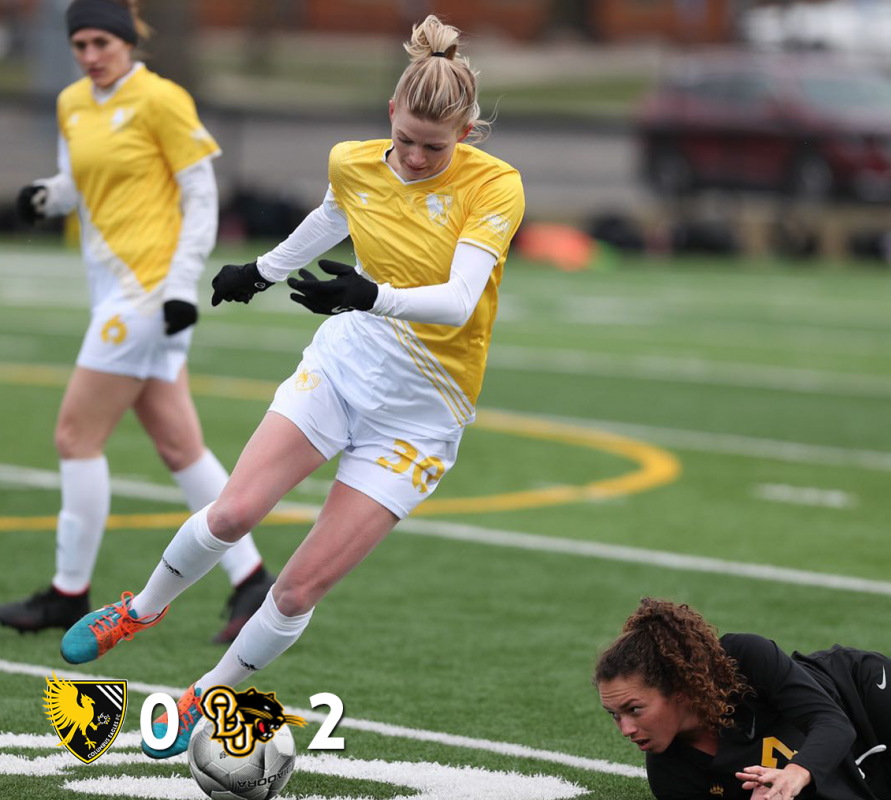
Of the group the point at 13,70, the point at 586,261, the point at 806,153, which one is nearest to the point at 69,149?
the point at 586,261

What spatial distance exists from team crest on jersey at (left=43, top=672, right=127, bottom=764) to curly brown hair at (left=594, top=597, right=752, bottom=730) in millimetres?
1446

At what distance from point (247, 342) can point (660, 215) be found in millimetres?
16231

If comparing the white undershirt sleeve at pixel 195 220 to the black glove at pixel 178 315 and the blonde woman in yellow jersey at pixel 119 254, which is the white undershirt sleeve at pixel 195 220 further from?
the black glove at pixel 178 315

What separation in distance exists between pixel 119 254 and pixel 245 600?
1448 millimetres

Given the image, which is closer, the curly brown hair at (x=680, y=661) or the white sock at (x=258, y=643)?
the curly brown hair at (x=680, y=661)

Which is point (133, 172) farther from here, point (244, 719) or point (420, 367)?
point (244, 719)

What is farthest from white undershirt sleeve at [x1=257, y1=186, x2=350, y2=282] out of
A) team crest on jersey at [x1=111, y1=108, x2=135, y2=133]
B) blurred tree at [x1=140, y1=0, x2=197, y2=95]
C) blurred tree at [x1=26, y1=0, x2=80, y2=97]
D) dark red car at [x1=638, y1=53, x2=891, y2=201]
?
blurred tree at [x1=140, y1=0, x2=197, y2=95]

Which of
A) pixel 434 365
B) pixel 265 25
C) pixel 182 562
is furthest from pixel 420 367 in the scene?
pixel 265 25

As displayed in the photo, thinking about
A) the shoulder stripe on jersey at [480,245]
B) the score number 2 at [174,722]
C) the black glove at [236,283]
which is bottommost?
the score number 2 at [174,722]

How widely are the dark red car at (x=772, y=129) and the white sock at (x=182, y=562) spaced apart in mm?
26983

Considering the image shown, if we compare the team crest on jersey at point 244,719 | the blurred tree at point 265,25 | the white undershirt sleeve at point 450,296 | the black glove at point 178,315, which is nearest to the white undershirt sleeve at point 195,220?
the black glove at point 178,315

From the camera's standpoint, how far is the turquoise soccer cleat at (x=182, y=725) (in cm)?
542

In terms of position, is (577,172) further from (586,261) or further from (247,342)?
(247,342)

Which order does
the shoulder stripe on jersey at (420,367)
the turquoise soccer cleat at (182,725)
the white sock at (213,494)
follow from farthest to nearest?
1. the white sock at (213,494)
2. the shoulder stripe on jersey at (420,367)
3. the turquoise soccer cleat at (182,725)
